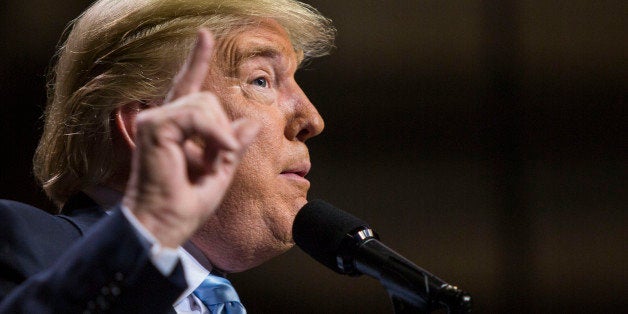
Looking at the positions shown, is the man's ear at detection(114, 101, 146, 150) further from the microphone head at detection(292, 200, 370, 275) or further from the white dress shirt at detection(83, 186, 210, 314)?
the microphone head at detection(292, 200, 370, 275)

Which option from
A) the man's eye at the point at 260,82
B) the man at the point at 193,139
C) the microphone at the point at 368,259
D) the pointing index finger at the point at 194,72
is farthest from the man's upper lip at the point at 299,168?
the pointing index finger at the point at 194,72

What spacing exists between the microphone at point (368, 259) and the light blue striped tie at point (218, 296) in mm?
254

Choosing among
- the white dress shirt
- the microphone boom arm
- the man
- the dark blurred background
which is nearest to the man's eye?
the man

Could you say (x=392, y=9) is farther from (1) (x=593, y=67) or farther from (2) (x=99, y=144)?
(2) (x=99, y=144)

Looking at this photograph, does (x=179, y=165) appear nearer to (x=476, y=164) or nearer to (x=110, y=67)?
(x=110, y=67)

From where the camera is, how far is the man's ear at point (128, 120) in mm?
1425

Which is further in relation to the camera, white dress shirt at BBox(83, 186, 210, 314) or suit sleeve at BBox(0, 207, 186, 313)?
white dress shirt at BBox(83, 186, 210, 314)

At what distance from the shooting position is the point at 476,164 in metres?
2.38

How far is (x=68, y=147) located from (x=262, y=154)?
0.34 meters

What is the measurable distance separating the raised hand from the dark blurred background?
1.49 m

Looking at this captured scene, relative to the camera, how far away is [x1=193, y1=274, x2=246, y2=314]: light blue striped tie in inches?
54.5

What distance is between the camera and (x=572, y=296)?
2377 mm

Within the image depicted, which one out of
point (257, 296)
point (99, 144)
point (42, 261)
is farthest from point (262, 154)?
point (257, 296)

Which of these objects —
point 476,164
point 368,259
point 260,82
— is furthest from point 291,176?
point 476,164
